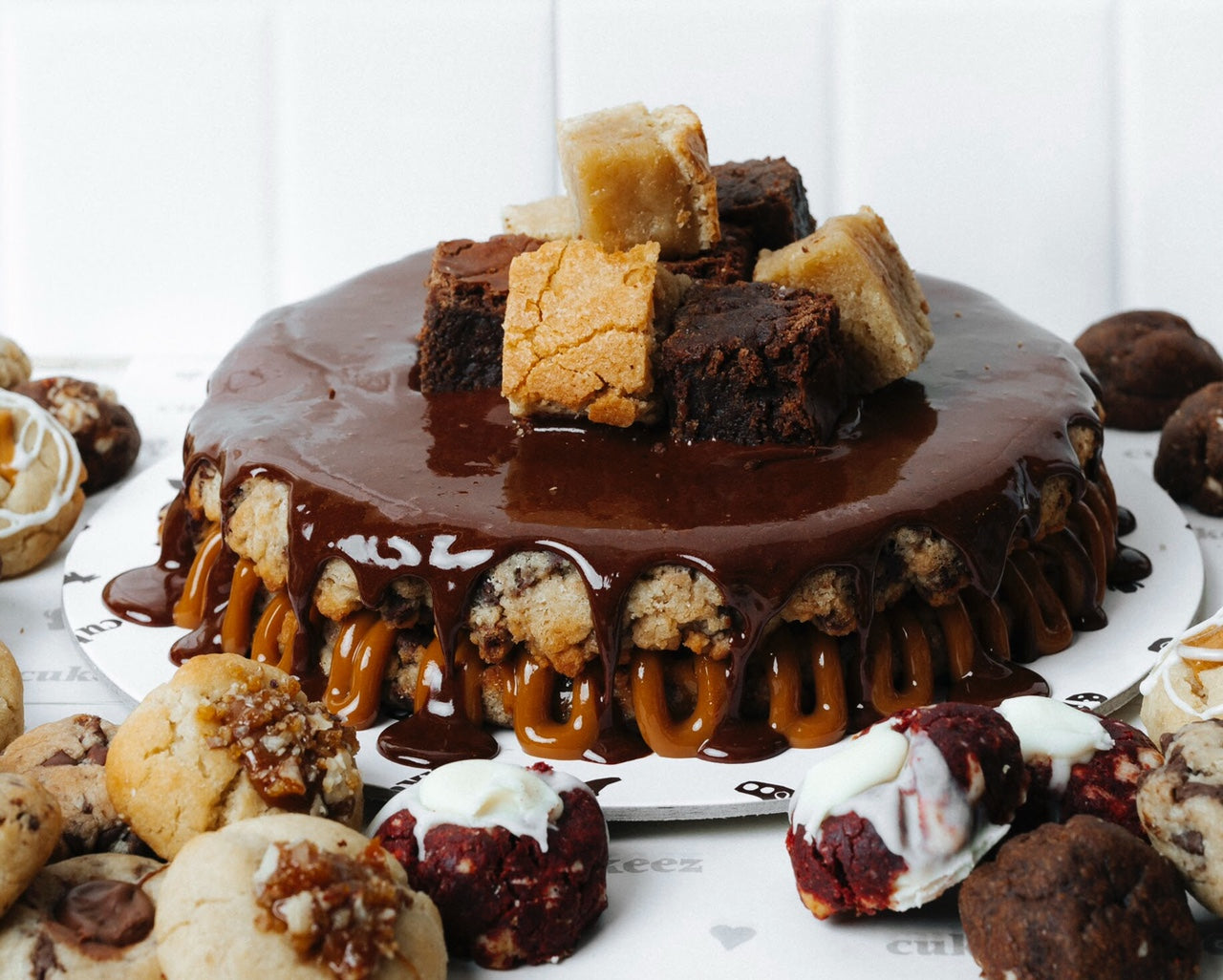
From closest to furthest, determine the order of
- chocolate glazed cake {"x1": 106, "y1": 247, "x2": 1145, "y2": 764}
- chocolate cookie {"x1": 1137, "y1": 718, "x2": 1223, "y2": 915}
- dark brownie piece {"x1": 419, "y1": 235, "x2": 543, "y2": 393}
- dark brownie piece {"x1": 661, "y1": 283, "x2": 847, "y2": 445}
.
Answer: chocolate cookie {"x1": 1137, "y1": 718, "x2": 1223, "y2": 915} → chocolate glazed cake {"x1": 106, "y1": 247, "x2": 1145, "y2": 764} → dark brownie piece {"x1": 661, "y1": 283, "x2": 847, "y2": 445} → dark brownie piece {"x1": 419, "y1": 235, "x2": 543, "y2": 393}

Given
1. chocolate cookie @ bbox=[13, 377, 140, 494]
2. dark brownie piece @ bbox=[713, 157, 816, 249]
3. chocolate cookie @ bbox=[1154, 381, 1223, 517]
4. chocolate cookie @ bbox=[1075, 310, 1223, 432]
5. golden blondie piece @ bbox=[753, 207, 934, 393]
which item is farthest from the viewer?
chocolate cookie @ bbox=[1075, 310, 1223, 432]

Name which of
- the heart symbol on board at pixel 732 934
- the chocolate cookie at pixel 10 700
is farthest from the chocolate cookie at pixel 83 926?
the heart symbol on board at pixel 732 934

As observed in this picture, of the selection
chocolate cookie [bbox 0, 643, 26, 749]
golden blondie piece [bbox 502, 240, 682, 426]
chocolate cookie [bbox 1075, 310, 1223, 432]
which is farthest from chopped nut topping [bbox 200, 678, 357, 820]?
chocolate cookie [bbox 1075, 310, 1223, 432]

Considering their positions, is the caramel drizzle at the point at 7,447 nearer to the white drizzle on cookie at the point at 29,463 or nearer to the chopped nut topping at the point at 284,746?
the white drizzle on cookie at the point at 29,463

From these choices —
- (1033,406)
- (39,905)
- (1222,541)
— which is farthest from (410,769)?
(1222,541)

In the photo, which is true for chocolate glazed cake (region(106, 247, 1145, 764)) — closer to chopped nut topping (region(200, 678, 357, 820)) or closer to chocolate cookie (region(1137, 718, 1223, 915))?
chopped nut topping (region(200, 678, 357, 820))

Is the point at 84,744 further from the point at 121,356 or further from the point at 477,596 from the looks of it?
the point at 121,356
